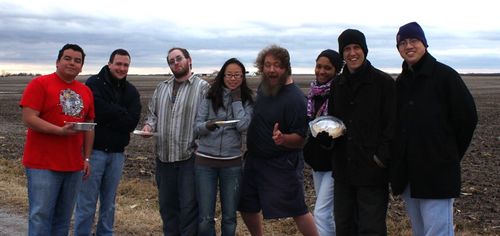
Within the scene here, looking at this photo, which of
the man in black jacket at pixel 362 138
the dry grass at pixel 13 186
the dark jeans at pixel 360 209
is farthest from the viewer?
the dry grass at pixel 13 186

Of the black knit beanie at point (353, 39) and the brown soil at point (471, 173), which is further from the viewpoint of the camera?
the brown soil at point (471, 173)

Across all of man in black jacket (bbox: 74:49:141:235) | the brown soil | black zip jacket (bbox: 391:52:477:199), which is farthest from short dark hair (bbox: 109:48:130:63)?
the brown soil

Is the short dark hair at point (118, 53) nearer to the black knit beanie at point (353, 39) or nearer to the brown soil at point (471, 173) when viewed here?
the black knit beanie at point (353, 39)

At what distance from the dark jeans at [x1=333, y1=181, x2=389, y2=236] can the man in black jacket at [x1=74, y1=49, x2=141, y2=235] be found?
2.30 meters

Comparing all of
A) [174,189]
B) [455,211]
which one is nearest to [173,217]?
[174,189]

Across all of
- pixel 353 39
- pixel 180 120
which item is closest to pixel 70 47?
pixel 180 120

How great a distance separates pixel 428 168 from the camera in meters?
4.38

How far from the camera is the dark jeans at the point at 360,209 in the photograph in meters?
4.78

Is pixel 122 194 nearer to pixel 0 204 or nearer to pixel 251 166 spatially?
pixel 0 204

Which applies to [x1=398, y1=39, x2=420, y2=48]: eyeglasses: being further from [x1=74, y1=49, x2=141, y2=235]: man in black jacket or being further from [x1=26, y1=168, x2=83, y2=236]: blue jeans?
[x1=26, y1=168, x2=83, y2=236]: blue jeans

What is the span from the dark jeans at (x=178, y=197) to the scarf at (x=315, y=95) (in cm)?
126

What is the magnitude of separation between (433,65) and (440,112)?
35cm

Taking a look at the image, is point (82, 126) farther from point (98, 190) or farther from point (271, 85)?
point (271, 85)

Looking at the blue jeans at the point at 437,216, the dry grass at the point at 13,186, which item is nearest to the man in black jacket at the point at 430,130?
the blue jeans at the point at 437,216
